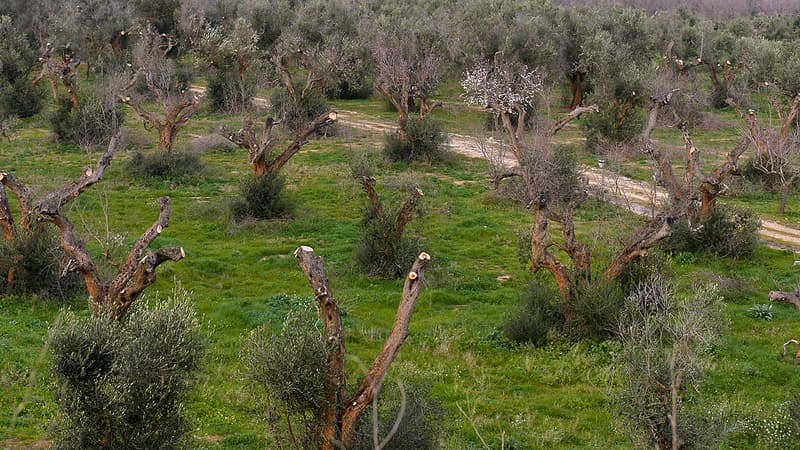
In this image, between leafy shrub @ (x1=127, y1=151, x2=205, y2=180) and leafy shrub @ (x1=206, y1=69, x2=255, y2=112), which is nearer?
leafy shrub @ (x1=127, y1=151, x2=205, y2=180)

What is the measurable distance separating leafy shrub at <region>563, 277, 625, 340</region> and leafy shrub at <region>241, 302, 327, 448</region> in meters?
7.07

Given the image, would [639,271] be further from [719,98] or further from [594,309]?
[719,98]

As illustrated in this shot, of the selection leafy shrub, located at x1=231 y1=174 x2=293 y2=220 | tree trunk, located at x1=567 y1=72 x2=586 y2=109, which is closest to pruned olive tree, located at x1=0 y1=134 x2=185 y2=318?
leafy shrub, located at x1=231 y1=174 x2=293 y2=220

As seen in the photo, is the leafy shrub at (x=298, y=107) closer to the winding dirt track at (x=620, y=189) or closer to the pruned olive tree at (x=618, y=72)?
the winding dirt track at (x=620, y=189)

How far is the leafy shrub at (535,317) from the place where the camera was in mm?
15141

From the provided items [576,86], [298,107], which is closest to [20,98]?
[298,107]

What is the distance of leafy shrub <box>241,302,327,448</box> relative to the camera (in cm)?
910

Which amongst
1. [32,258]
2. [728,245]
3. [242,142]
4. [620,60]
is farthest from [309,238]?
[620,60]

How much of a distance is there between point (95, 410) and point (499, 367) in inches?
281

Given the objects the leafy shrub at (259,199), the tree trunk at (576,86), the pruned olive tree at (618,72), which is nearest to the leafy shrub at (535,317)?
the leafy shrub at (259,199)

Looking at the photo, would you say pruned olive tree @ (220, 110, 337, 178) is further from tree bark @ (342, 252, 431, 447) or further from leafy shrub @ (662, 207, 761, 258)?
tree bark @ (342, 252, 431, 447)

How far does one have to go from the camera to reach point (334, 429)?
30.4ft

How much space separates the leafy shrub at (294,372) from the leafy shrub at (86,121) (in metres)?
23.7

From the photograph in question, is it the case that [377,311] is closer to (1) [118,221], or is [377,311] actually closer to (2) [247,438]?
(2) [247,438]
